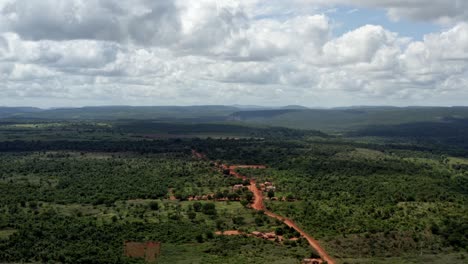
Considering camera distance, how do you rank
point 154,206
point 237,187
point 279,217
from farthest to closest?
point 237,187 < point 154,206 < point 279,217

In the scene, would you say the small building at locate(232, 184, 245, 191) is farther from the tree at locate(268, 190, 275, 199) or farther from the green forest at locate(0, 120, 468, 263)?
the tree at locate(268, 190, 275, 199)

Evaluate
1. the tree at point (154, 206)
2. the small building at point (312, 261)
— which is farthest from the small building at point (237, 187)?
the small building at point (312, 261)

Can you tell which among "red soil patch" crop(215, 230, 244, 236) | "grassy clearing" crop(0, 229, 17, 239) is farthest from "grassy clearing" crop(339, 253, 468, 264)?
"grassy clearing" crop(0, 229, 17, 239)

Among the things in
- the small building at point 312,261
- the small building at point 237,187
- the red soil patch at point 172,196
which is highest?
the small building at point 237,187

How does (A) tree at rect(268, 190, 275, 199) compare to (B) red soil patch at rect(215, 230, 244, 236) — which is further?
(A) tree at rect(268, 190, 275, 199)

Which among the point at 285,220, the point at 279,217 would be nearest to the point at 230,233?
the point at 285,220

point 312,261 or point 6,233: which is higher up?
point 6,233

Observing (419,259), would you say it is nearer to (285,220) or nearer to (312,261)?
(312,261)

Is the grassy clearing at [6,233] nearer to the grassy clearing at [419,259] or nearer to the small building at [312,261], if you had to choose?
the small building at [312,261]
